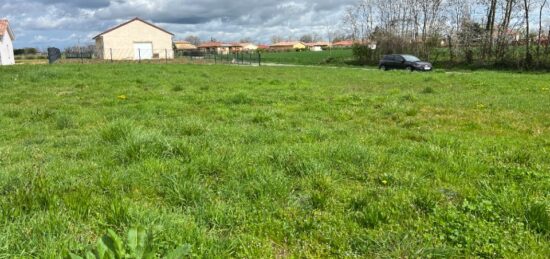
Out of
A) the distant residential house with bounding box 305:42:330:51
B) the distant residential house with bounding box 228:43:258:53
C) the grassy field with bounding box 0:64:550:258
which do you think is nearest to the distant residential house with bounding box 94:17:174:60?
the distant residential house with bounding box 228:43:258:53

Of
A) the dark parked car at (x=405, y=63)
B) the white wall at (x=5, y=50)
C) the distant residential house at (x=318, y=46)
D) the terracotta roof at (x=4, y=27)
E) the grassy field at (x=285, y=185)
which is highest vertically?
the distant residential house at (x=318, y=46)

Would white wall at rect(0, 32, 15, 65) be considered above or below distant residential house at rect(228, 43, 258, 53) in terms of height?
below

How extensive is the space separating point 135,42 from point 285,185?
2269 inches

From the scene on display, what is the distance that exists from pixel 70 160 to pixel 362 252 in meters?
3.79

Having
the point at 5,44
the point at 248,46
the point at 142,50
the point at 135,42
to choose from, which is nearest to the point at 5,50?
the point at 5,44

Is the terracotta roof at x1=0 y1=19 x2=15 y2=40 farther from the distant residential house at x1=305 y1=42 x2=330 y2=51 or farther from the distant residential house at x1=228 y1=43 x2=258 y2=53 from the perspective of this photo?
the distant residential house at x1=305 y1=42 x2=330 y2=51

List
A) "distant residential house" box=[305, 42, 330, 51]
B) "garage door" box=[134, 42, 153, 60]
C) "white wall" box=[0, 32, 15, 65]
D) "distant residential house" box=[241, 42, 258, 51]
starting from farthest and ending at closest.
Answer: "distant residential house" box=[241, 42, 258, 51], "distant residential house" box=[305, 42, 330, 51], "garage door" box=[134, 42, 153, 60], "white wall" box=[0, 32, 15, 65]

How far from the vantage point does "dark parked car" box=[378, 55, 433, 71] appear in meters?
27.4

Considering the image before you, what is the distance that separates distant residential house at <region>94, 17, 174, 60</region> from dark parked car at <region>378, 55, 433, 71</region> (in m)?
33.7

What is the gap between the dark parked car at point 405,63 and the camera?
27.4 m

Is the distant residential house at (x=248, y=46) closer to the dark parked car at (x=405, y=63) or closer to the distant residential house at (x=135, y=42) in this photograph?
the distant residential house at (x=135, y=42)

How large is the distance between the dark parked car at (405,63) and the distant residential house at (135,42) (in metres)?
33.7

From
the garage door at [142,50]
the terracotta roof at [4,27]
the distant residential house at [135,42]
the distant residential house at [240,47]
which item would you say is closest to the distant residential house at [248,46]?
the distant residential house at [240,47]

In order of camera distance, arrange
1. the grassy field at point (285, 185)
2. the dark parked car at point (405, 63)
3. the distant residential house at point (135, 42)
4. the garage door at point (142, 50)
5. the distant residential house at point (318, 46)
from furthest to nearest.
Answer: the distant residential house at point (318, 46) → the garage door at point (142, 50) → the distant residential house at point (135, 42) → the dark parked car at point (405, 63) → the grassy field at point (285, 185)
